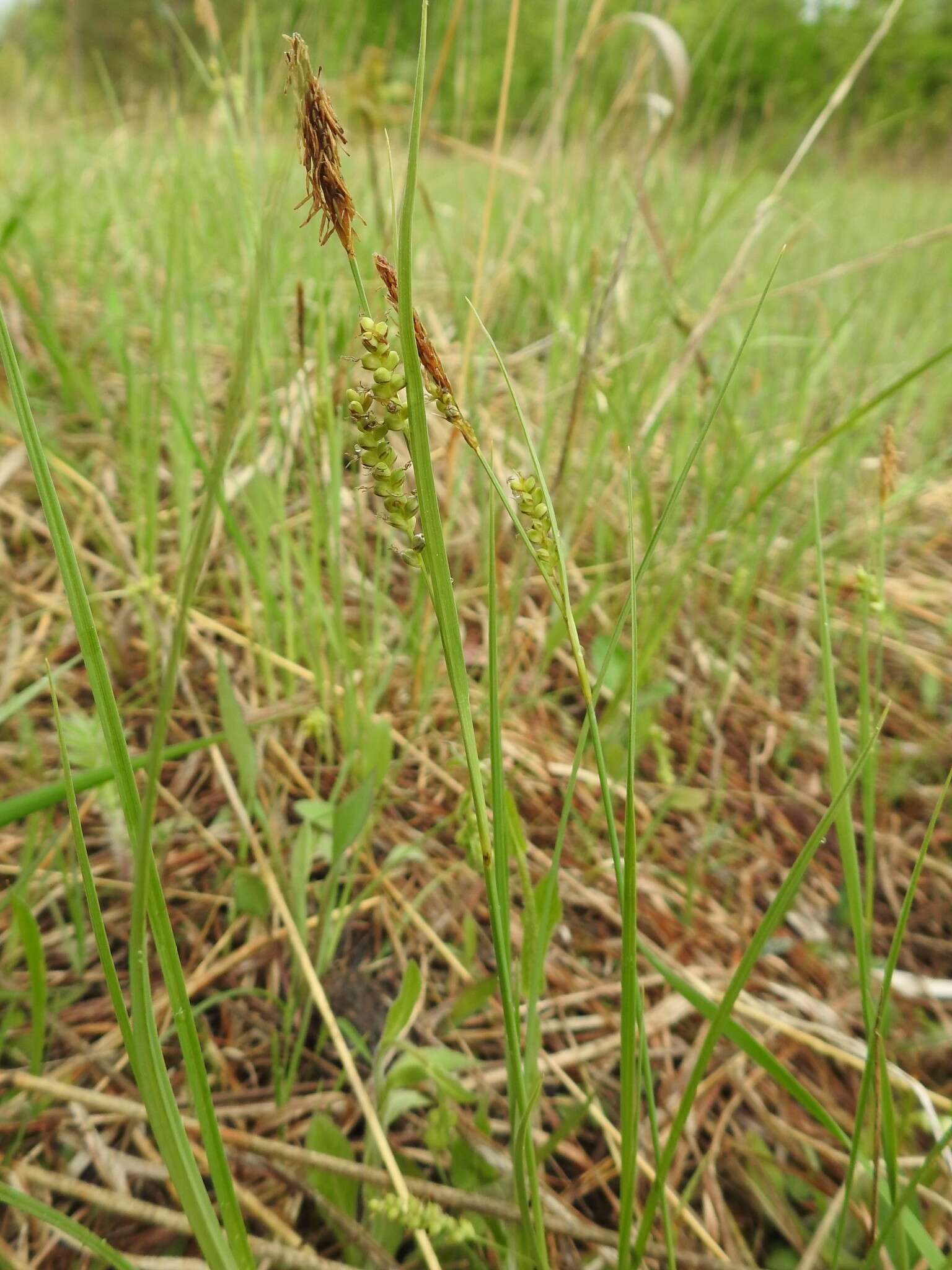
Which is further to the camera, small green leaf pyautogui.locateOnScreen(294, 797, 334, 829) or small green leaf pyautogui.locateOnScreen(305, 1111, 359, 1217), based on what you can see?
small green leaf pyautogui.locateOnScreen(294, 797, 334, 829)

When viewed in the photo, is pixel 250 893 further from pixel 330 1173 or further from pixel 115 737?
pixel 115 737

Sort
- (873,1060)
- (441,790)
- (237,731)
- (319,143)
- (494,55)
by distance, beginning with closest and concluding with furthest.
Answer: (319,143) → (873,1060) → (237,731) → (441,790) → (494,55)

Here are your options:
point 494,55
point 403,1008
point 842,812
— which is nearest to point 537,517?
point 842,812

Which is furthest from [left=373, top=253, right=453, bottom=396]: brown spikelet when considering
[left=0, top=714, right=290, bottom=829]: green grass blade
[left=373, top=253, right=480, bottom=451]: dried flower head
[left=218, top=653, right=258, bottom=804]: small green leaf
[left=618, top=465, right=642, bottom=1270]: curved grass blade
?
[left=218, top=653, right=258, bottom=804]: small green leaf

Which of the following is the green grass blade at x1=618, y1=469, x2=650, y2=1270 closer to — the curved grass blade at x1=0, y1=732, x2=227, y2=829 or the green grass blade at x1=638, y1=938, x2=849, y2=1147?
the green grass blade at x1=638, y1=938, x2=849, y2=1147

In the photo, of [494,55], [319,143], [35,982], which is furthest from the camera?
[494,55]

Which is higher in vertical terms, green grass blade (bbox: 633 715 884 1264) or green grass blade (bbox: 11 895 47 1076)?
green grass blade (bbox: 633 715 884 1264)
